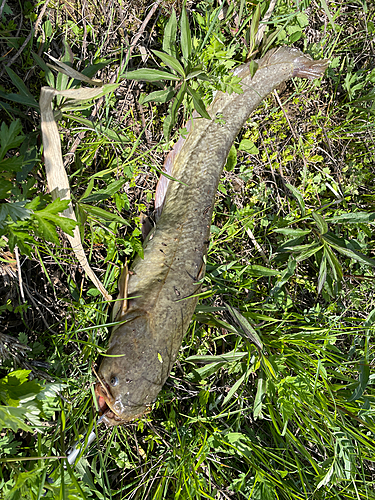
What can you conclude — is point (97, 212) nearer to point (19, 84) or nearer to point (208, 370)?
point (19, 84)

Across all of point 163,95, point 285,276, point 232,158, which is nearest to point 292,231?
point 285,276

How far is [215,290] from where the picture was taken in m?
3.33

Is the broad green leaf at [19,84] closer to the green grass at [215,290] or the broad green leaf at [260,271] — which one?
the green grass at [215,290]

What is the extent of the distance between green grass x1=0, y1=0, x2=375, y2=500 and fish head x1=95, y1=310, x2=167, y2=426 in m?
0.18

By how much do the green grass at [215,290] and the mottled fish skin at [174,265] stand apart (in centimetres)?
23

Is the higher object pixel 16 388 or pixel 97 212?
pixel 97 212

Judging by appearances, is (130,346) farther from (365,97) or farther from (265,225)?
(365,97)

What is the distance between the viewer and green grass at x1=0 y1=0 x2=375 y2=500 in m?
2.90

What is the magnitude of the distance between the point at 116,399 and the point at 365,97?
13.9ft

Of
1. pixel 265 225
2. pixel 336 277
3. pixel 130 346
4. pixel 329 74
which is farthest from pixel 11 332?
pixel 329 74

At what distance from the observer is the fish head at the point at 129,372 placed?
2781 millimetres

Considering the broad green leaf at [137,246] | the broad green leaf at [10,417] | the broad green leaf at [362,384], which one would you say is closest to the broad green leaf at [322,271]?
the broad green leaf at [362,384]

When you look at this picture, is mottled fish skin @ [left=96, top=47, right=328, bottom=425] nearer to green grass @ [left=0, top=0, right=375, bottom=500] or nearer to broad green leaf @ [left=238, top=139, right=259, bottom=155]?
green grass @ [left=0, top=0, right=375, bottom=500]

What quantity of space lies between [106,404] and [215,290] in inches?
54.4
